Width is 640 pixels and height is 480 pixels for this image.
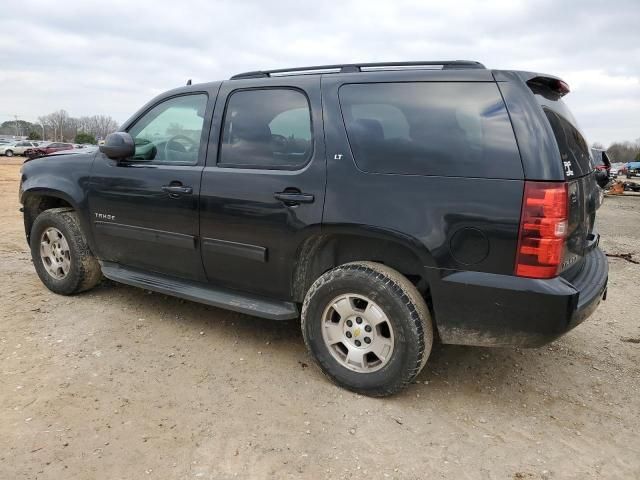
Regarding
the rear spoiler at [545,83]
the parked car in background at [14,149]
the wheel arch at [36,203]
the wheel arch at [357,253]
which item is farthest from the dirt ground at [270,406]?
the parked car in background at [14,149]

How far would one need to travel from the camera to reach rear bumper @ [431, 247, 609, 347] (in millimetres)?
2561

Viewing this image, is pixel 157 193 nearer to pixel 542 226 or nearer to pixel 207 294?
Result: pixel 207 294

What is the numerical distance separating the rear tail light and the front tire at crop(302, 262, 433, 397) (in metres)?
0.66

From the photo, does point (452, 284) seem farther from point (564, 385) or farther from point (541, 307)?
point (564, 385)

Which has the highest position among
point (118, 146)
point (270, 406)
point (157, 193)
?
point (118, 146)

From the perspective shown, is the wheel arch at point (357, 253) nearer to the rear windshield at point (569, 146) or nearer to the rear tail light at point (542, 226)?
the rear tail light at point (542, 226)

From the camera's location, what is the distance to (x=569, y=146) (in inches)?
112

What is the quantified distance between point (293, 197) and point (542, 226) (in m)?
1.43

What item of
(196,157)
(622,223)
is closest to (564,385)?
(196,157)

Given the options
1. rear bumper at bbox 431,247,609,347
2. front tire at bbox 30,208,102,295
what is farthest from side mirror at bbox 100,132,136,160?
rear bumper at bbox 431,247,609,347

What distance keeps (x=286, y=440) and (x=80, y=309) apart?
8.35ft

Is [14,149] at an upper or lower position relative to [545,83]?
lower

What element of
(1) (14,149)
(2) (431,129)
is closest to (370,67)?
(2) (431,129)

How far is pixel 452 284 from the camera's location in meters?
2.73
